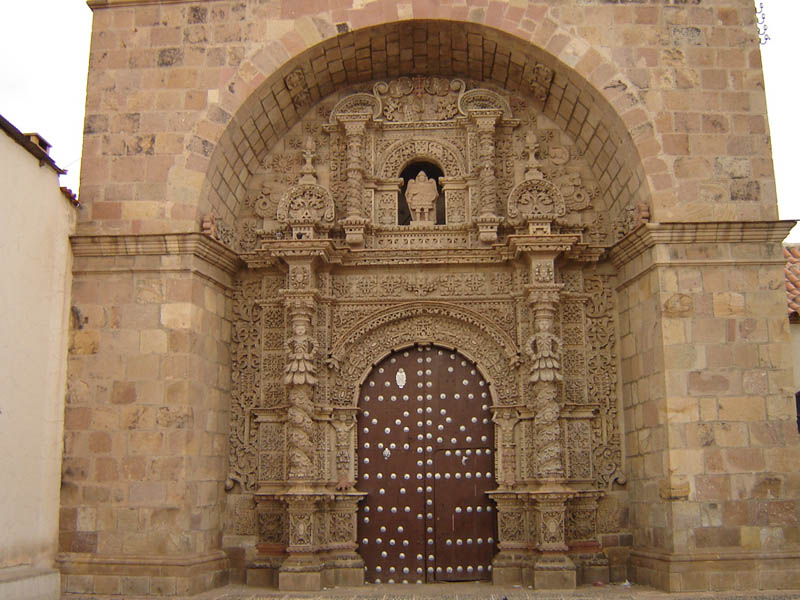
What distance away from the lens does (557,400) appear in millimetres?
8734

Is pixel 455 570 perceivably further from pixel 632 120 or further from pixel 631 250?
pixel 632 120

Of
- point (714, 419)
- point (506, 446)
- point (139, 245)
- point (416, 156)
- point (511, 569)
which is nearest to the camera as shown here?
point (714, 419)

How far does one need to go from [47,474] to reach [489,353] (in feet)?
14.8

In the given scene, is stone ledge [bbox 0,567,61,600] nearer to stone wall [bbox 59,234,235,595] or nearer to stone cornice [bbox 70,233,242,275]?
stone wall [bbox 59,234,235,595]

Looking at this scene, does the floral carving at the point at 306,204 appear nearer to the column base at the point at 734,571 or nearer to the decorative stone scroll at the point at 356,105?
the decorative stone scroll at the point at 356,105

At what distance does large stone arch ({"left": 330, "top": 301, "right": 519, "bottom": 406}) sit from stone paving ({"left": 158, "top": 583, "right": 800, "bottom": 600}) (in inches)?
75.3

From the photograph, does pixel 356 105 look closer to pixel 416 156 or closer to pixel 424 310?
pixel 416 156

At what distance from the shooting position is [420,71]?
9.61 m

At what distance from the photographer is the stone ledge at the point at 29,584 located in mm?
6938

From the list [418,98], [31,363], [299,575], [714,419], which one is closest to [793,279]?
[714,419]

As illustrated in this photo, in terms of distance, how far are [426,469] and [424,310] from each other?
1.69m

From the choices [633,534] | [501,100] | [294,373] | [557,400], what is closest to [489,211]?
[501,100]

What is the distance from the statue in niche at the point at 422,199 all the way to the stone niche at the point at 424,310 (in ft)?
0.06

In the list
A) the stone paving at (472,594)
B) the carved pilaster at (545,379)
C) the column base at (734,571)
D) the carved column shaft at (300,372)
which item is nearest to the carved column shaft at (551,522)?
the carved pilaster at (545,379)
